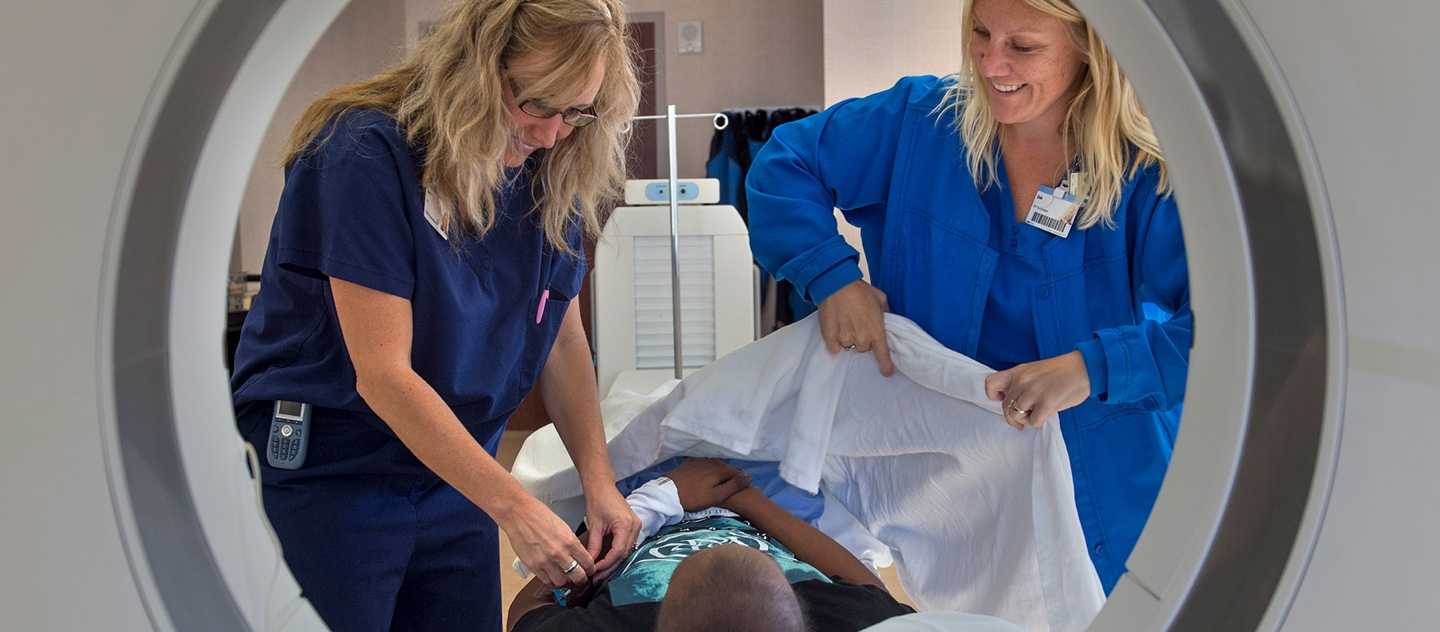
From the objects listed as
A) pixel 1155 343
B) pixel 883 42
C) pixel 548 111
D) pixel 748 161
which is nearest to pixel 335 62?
pixel 748 161

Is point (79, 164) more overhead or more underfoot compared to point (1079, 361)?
more overhead

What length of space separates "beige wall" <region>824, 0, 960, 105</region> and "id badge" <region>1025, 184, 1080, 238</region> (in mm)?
2862

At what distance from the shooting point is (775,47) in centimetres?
527

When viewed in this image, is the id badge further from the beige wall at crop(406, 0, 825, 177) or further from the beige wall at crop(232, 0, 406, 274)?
the beige wall at crop(232, 0, 406, 274)

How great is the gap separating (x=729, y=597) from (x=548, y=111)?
23.1 inches

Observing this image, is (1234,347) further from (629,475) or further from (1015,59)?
(629,475)

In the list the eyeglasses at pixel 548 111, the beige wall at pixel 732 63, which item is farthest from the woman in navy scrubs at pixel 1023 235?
the beige wall at pixel 732 63

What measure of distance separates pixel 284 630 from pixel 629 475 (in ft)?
3.76

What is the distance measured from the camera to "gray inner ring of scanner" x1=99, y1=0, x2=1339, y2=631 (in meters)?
Result: 0.55

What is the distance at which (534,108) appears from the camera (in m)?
1.31

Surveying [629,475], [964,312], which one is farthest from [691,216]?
[964,312]

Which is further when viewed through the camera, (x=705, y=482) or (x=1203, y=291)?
(x=705, y=482)

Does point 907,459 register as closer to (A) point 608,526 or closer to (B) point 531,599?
(A) point 608,526

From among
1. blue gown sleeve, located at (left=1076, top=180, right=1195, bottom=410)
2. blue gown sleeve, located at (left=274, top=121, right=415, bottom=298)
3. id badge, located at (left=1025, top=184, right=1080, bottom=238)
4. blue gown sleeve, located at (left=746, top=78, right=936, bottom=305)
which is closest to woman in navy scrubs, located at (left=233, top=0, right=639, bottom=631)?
blue gown sleeve, located at (left=274, top=121, right=415, bottom=298)
